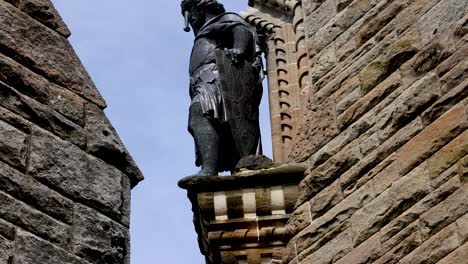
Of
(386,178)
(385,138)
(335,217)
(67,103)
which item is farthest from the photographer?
(335,217)

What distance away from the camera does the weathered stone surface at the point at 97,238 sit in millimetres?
3549

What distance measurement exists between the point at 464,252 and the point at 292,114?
4.26m

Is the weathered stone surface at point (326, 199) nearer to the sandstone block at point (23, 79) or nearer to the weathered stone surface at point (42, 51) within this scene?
the weathered stone surface at point (42, 51)

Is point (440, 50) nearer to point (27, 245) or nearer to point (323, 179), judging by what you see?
point (323, 179)

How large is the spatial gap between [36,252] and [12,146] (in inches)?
13.1

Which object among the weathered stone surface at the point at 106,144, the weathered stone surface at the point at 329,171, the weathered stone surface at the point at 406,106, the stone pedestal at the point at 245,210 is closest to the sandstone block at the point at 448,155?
the weathered stone surface at the point at 406,106

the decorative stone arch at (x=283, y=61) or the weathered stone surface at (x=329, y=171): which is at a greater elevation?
the decorative stone arch at (x=283, y=61)

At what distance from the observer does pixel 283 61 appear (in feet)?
33.3

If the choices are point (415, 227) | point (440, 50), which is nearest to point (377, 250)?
point (415, 227)

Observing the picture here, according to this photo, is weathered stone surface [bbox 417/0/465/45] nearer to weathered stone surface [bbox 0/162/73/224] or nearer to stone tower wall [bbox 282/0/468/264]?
stone tower wall [bbox 282/0/468/264]

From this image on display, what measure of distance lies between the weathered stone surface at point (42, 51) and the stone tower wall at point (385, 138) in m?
2.29

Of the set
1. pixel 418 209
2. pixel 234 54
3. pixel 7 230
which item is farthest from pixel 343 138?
pixel 7 230

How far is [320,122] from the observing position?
23.3 ft

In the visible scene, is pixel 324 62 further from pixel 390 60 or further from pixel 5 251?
pixel 5 251
